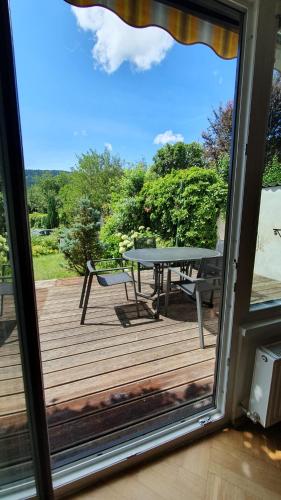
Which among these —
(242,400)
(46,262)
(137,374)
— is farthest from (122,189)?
(242,400)

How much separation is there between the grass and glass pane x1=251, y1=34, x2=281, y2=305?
372 cm

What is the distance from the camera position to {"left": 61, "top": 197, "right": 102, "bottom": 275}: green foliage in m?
4.58

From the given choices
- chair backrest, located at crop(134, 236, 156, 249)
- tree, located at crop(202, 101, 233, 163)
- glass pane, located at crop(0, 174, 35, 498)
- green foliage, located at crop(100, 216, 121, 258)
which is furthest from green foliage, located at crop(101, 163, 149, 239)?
glass pane, located at crop(0, 174, 35, 498)

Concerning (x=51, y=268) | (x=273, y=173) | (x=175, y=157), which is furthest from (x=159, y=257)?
(x=175, y=157)

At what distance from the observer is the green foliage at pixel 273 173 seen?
1338 mm

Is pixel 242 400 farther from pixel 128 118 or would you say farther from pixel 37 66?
pixel 128 118

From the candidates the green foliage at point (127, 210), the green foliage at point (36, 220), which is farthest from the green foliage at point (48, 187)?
the green foliage at point (127, 210)

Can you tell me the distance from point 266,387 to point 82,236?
3.81 m

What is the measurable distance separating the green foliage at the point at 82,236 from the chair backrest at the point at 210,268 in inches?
105

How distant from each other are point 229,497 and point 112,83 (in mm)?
7081

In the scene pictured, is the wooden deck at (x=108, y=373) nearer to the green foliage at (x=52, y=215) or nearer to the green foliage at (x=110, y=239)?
the green foliage at (x=110, y=239)

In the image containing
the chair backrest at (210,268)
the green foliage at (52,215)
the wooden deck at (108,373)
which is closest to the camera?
the wooden deck at (108,373)

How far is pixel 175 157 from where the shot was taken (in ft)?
22.0

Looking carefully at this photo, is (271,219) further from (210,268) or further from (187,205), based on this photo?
(187,205)
